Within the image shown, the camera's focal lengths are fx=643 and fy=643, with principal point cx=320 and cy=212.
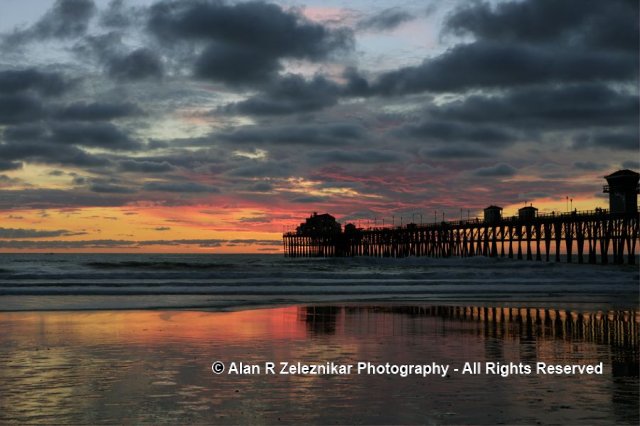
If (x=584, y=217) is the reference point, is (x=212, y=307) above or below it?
below

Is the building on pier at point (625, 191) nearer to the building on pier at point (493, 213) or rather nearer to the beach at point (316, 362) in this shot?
the building on pier at point (493, 213)

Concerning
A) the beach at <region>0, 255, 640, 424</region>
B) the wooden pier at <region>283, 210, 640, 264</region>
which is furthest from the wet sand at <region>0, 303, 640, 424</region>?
the wooden pier at <region>283, 210, 640, 264</region>

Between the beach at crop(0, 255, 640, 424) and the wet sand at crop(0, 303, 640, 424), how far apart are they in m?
0.03

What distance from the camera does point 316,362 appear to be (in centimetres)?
1107

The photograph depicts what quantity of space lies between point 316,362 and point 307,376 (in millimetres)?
1196

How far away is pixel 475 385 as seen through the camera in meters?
9.31

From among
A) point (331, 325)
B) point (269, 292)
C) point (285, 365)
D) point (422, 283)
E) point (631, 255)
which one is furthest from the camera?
point (631, 255)

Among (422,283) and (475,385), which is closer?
(475,385)

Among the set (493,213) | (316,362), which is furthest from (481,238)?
(316,362)

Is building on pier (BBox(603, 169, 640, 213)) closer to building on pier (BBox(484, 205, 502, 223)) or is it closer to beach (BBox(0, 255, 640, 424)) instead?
building on pier (BBox(484, 205, 502, 223))

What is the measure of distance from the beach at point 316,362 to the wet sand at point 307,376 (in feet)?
0.10

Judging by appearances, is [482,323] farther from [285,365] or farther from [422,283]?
[422,283]

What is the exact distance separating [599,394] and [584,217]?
7235cm

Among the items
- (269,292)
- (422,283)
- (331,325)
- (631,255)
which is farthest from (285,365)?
(631,255)
